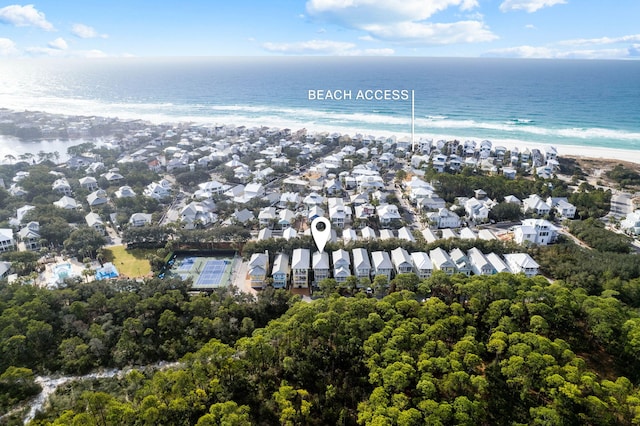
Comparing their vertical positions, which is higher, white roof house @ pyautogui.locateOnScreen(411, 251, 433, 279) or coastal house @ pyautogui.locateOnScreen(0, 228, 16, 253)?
coastal house @ pyautogui.locateOnScreen(0, 228, 16, 253)

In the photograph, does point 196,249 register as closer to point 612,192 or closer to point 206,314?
point 206,314

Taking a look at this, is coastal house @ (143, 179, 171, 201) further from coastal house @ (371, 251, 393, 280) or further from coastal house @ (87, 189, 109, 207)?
coastal house @ (371, 251, 393, 280)

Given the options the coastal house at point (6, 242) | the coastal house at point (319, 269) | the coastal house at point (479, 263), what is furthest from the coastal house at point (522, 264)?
the coastal house at point (6, 242)

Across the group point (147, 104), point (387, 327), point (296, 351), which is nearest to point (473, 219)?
point (387, 327)

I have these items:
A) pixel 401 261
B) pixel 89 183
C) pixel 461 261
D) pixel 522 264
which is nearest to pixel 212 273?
pixel 401 261

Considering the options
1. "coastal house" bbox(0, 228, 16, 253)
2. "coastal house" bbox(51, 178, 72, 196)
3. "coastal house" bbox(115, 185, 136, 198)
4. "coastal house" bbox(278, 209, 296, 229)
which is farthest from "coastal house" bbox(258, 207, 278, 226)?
"coastal house" bbox(51, 178, 72, 196)

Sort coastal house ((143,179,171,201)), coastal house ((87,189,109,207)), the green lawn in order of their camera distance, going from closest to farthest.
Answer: the green lawn → coastal house ((87,189,109,207)) → coastal house ((143,179,171,201))

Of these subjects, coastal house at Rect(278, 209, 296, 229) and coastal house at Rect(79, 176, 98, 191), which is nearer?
coastal house at Rect(278, 209, 296, 229)
